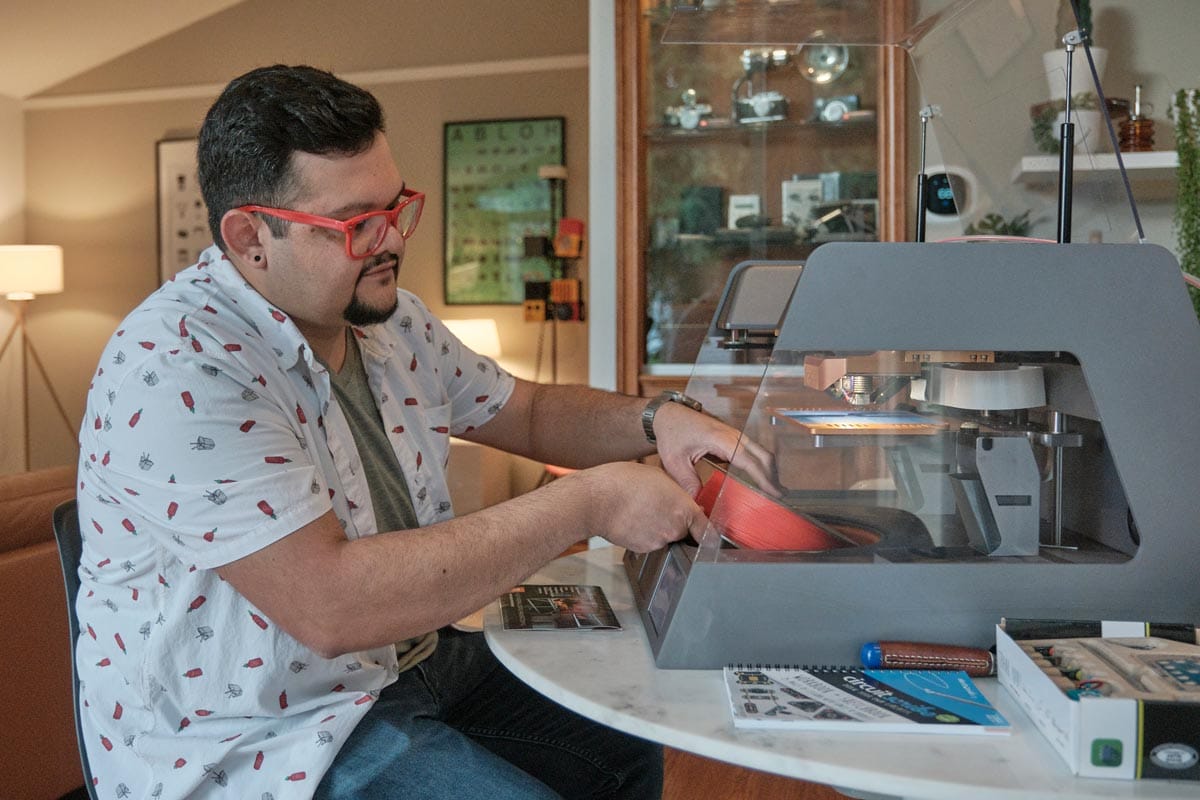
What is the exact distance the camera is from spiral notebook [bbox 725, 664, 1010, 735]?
824 millimetres

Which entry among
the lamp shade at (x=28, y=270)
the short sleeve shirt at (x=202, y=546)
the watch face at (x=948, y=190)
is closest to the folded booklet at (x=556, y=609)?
the short sleeve shirt at (x=202, y=546)

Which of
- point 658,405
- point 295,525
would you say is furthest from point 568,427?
point 295,525

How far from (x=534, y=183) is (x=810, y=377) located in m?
4.65

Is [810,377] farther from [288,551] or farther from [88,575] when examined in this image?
[88,575]

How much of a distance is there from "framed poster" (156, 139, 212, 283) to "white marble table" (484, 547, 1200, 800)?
221 inches

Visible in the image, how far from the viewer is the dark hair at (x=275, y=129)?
1228 millimetres

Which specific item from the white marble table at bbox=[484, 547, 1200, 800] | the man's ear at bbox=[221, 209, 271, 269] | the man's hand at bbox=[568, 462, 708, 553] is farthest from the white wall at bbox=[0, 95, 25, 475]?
the white marble table at bbox=[484, 547, 1200, 800]

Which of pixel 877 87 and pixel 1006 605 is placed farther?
pixel 877 87

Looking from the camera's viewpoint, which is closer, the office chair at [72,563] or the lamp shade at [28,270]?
the office chair at [72,563]

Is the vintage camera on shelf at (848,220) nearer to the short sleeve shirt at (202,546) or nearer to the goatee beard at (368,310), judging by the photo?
the goatee beard at (368,310)

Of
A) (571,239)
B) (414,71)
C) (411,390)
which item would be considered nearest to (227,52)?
(414,71)

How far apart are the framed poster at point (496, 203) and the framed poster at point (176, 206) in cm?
154

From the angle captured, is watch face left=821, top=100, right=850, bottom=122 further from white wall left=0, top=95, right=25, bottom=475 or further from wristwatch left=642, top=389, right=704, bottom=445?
white wall left=0, top=95, right=25, bottom=475

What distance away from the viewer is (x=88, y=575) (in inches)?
46.4
